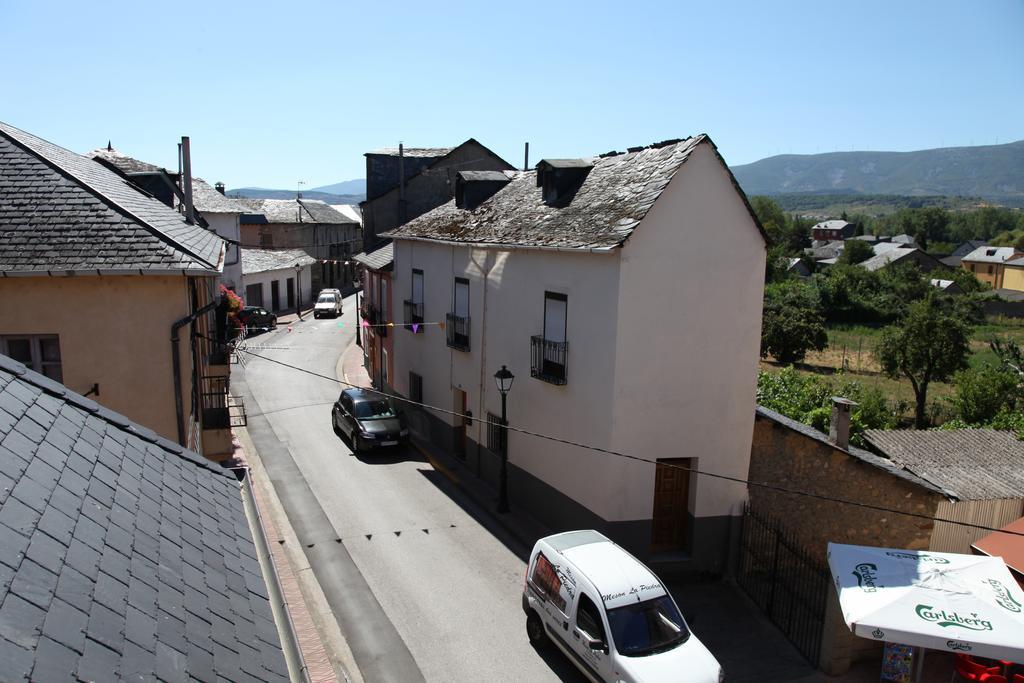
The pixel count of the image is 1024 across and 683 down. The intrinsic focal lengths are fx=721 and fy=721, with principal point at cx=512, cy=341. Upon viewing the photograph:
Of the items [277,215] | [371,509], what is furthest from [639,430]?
[277,215]

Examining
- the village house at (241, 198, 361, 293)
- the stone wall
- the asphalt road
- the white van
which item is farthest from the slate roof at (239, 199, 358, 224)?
the white van

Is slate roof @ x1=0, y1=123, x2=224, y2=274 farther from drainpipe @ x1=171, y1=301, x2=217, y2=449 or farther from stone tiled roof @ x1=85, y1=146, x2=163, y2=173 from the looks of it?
stone tiled roof @ x1=85, y1=146, x2=163, y2=173

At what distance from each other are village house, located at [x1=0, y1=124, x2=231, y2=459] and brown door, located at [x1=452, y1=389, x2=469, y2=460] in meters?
9.97

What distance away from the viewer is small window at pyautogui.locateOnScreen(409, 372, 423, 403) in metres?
23.8

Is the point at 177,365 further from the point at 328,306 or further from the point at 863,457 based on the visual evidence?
the point at 328,306

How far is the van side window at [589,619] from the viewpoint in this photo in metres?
10.3

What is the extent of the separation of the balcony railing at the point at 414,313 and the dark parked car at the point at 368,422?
8.51ft

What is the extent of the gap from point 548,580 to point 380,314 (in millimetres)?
17543

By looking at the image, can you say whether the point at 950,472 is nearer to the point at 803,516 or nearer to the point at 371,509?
the point at 803,516

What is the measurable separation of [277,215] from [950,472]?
179ft

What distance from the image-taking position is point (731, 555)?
48.2ft

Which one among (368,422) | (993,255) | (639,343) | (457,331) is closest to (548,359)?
(639,343)

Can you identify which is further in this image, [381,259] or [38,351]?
[381,259]

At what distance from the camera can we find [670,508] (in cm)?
1476
